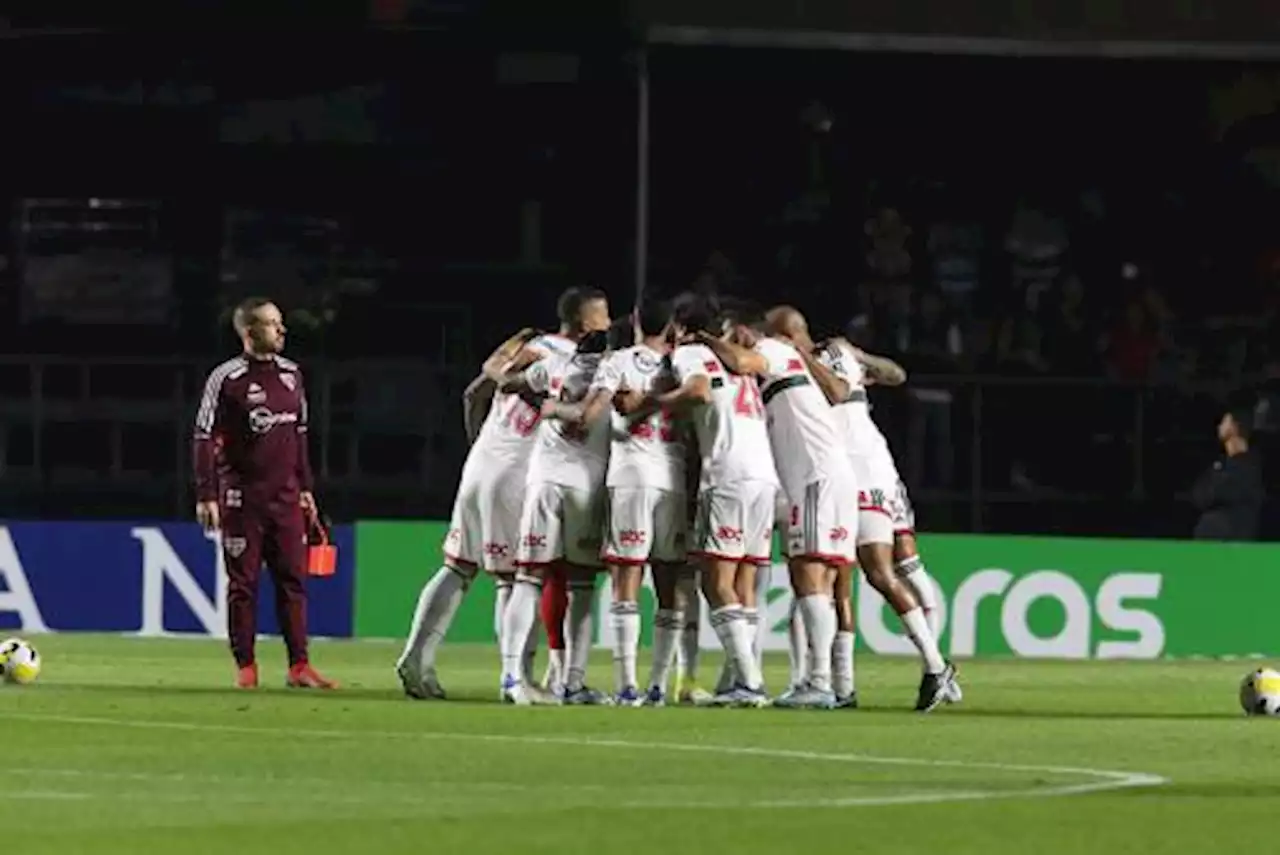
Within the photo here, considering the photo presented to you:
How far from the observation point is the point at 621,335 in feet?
61.4

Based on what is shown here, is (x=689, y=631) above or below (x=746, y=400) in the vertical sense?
below

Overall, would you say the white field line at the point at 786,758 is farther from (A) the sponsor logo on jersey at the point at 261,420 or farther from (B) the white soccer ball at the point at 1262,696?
(B) the white soccer ball at the point at 1262,696

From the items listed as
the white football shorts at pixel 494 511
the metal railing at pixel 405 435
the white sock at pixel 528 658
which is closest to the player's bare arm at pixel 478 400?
the white football shorts at pixel 494 511

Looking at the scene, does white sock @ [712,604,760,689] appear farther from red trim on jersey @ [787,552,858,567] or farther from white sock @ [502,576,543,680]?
white sock @ [502,576,543,680]

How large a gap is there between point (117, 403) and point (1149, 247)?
995 centimetres

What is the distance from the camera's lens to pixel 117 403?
29.5m

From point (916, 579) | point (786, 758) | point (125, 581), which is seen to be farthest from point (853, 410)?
point (125, 581)

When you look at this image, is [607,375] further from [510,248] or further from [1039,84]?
[1039,84]

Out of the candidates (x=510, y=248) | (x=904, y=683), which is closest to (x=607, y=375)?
(x=904, y=683)

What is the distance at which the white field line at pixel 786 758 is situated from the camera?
12.8 m

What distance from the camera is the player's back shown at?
64.1ft

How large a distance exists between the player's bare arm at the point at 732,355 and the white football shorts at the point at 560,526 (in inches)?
39.8

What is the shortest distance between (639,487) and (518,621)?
0.95 metres

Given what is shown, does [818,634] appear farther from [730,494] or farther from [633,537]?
[633,537]
